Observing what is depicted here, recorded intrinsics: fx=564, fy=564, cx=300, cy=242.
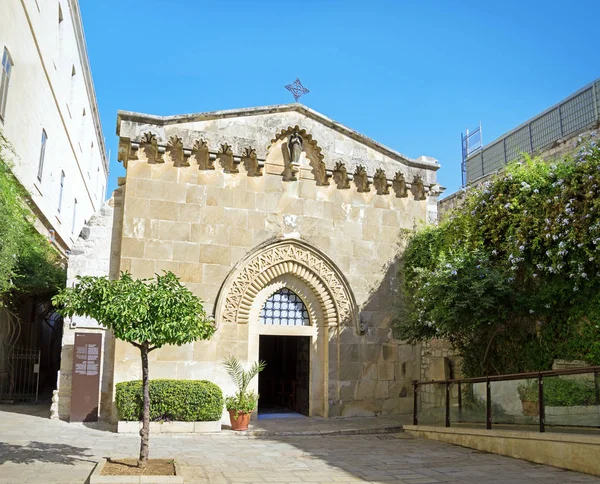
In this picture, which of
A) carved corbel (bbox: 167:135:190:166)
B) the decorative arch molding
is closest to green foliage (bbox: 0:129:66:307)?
carved corbel (bbox: 167:135:190:166)

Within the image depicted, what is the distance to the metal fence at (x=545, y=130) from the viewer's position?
45.5ft

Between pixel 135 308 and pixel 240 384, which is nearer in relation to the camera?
pixel 135 308

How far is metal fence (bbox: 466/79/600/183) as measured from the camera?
1387 cm

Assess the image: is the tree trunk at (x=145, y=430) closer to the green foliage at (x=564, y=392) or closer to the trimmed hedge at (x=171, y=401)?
the trimmed hedge at (x=171, y=401)

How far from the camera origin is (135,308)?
705cm

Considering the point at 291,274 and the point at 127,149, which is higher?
the point at 127,149

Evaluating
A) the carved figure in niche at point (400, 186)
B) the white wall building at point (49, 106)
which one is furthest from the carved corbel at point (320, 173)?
the white wall building at point (49, 106)

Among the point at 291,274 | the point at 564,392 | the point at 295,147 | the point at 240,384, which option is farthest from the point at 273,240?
the point at 564,392

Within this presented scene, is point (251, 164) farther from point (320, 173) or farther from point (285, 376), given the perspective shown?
point (285, 376)

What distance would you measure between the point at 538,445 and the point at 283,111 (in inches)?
350

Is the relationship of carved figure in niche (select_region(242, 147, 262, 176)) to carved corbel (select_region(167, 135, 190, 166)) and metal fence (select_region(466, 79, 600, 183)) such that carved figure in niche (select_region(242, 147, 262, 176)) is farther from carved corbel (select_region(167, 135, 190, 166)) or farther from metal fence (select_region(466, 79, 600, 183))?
metal fence (select_region(466, 79, 600, 183))

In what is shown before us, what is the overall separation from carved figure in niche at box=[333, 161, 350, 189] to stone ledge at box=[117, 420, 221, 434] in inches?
244

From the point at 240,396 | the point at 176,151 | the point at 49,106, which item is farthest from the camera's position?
the point at 49,106

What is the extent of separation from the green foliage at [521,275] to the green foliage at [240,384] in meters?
3.50
